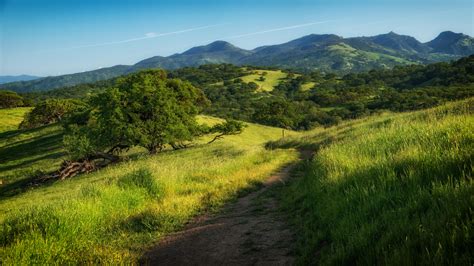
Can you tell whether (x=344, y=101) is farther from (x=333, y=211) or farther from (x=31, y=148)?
(x=333, y=211)

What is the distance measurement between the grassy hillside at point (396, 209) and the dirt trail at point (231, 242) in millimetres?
474

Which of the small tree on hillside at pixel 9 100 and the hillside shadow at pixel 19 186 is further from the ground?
the small tree on hillside at pixel 9 100

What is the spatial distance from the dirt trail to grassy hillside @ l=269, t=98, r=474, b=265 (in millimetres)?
474

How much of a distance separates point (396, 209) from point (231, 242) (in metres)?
3.64

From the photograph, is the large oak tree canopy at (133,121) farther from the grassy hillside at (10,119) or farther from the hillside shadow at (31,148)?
the grassy hillside at (10,119)

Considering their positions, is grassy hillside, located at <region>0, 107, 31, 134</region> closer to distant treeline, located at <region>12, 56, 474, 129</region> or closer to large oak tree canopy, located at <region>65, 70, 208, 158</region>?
distant treeline, located at <region>12, 56, 474, 129</region>

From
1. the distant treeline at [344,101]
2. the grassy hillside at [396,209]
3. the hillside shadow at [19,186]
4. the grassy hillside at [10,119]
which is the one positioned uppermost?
the grassy hillside at [396,209]

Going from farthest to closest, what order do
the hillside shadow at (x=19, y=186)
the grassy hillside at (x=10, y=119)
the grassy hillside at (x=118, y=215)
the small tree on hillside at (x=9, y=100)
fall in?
the small tree on hillside at (x=9, y=100) < the grassy hillside at (x=10, y=119) < the hillside shadow at (x=19, y=186) < the grassy hillside at (x=118, y=215)

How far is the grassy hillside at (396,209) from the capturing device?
448cm

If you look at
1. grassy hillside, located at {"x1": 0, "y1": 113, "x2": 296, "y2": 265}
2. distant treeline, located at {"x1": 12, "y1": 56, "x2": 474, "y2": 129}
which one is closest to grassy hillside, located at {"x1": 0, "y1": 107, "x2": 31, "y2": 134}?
distant treeline, located at {"x1": 12, "y1": 56, "x2": 474, "y2": 129}

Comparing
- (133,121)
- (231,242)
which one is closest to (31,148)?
(133,121)

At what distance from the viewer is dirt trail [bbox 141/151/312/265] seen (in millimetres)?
7320

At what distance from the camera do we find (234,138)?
5762 cm

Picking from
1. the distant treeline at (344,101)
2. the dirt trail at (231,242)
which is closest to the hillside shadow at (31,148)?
the dirt trail at (231,242)
